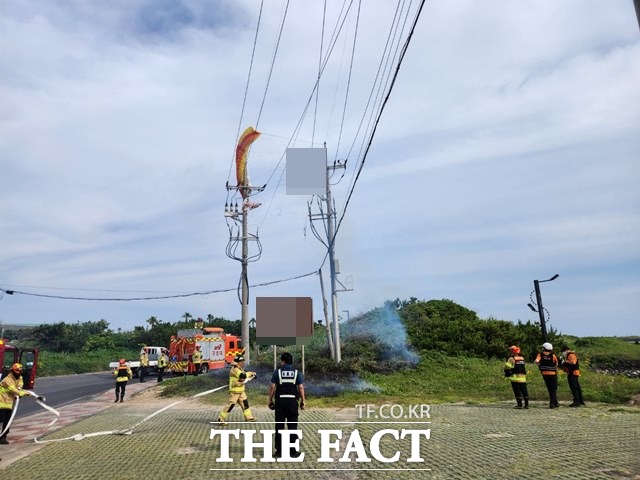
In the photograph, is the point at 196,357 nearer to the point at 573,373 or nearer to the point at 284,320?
the point at 284,320

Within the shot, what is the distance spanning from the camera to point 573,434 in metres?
8.88

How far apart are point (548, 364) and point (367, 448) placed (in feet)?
23.3

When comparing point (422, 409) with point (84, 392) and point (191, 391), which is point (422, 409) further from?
point (84, 392)

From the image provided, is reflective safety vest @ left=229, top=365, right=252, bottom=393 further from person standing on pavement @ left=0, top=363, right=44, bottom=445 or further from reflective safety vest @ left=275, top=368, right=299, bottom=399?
person standing on pavement @ left=0, top=363, right=44, bottom=445

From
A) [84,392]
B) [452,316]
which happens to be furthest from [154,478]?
[452,316]

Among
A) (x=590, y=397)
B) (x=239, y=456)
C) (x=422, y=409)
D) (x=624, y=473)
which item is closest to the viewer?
(x=624, y=473)

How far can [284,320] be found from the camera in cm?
1800

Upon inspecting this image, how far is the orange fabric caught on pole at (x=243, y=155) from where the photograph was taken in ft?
96.5

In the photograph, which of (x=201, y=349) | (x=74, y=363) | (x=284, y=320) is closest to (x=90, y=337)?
(x=74, y=363)

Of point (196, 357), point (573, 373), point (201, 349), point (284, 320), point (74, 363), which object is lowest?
point (573, 373)

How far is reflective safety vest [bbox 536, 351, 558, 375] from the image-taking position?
12.8m

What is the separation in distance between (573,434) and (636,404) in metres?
6.36

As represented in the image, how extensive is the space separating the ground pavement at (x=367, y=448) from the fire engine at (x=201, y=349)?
17076 mm

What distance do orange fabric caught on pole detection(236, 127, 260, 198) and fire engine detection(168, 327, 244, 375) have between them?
9321 millimetres
